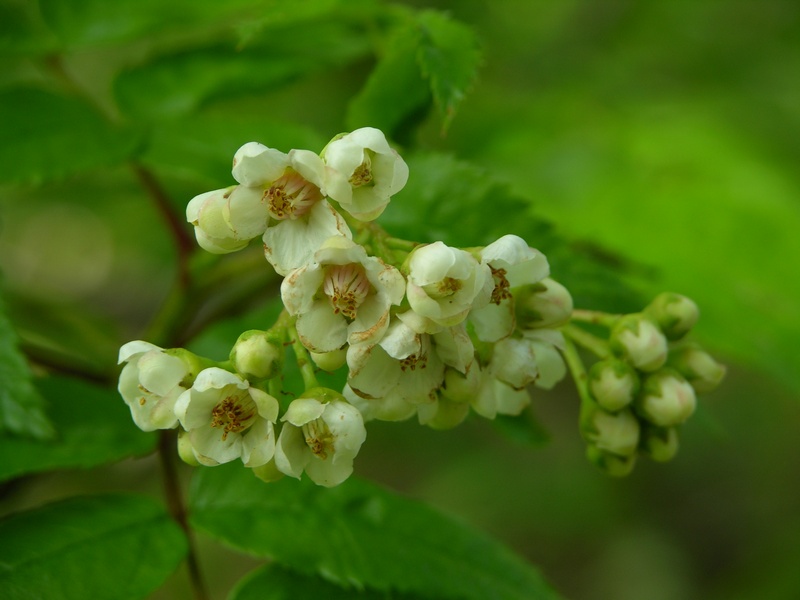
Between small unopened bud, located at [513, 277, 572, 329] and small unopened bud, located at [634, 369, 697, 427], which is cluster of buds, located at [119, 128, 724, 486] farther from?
small unopened bud, located at [634, 369, 697, 427]

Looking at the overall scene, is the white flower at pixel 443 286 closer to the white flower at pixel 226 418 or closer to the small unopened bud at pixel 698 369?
the white flower at pixel 226 418

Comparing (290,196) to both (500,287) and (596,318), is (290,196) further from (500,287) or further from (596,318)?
(596,318)

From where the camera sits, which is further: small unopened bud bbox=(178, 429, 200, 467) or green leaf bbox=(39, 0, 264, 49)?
green leaf bbox=(39, 0, 264, 49)

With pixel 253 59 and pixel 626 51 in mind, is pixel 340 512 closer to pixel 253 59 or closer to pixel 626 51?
→ pixel 253 59

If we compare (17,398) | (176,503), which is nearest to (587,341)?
(176,503)

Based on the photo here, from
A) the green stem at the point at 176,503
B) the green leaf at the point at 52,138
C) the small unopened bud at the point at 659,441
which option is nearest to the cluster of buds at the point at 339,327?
the small unopened bud at the point at 659,441

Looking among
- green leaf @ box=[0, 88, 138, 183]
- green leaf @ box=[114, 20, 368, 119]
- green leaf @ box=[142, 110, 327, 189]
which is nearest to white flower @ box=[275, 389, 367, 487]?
green leaf @ box=[142, 110, 327, 189]
